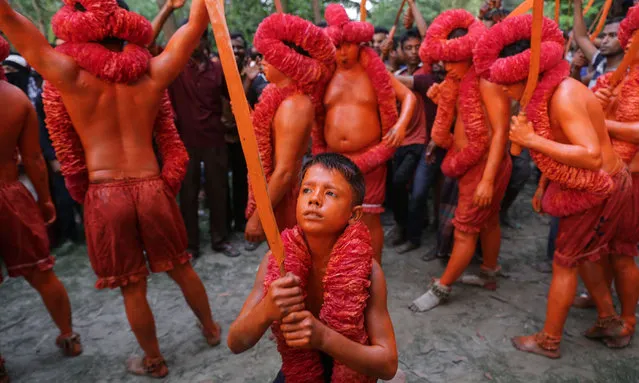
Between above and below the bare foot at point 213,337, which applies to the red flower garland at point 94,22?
above

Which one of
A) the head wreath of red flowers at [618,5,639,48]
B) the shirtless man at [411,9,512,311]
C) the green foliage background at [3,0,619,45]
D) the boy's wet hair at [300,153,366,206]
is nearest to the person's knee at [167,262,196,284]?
the boy's wet hair at [300,153,366,206]

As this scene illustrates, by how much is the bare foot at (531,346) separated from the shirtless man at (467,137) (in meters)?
0.66

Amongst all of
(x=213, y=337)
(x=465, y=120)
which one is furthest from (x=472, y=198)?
(x=213, y=337)

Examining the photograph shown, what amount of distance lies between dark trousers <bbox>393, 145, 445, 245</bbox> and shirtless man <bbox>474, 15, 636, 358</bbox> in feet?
5.87

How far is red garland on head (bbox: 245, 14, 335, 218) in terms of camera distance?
2.35 m

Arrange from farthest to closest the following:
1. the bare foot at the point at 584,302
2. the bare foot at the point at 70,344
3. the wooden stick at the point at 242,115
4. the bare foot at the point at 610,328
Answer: the bare foot at the point at 584,302 → the bare foot at the point at 70,344 → the bare foot at the point at 610,328 → the wooden stick at the point at 242,115

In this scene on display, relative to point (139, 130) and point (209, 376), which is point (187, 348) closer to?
point (209, 376)

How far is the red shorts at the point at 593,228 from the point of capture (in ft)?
8.04

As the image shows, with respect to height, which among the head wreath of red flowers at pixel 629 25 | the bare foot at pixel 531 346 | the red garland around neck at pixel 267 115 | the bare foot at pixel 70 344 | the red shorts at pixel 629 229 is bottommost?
the bare foot at pixel 531 346

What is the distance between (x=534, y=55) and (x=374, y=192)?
1.59 meters

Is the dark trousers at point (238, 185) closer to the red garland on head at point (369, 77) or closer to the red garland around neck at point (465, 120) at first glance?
the red garland on head at point (369, 77)

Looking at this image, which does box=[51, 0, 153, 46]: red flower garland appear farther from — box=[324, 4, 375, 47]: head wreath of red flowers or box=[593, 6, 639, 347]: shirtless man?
box=[593, 6, 639, 347]: shirtless man

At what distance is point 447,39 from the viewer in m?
3.38

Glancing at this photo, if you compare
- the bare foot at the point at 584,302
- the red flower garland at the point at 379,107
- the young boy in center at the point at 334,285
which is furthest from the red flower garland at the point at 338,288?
the bare foot at the point at 584,302
